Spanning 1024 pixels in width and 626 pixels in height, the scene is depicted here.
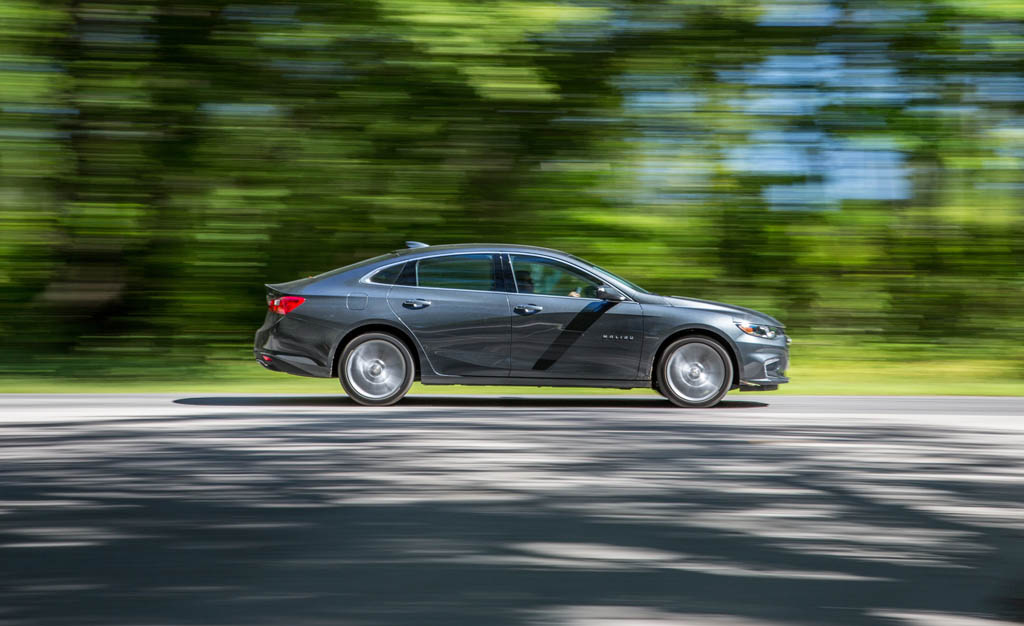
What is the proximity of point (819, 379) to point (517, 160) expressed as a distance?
5.16 m

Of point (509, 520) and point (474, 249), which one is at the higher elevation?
point (474, 249)

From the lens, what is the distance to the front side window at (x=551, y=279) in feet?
38.2

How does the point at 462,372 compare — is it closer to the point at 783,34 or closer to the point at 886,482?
the point at 886,482

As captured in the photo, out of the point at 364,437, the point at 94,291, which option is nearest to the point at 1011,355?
→ the point at 364,437

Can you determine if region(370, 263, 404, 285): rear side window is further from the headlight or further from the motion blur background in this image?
the motion blur background

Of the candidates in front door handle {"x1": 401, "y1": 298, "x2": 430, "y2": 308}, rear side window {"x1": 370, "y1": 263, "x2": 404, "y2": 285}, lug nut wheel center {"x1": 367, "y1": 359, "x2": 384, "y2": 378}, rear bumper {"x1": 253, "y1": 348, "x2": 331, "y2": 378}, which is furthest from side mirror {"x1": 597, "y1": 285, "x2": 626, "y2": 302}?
rear bumper {"x1": 253, "y1": 348, "x2": 331, "y2": 378}

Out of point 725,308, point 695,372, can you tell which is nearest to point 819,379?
point 725,308

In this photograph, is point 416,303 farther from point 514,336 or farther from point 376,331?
point 514,336

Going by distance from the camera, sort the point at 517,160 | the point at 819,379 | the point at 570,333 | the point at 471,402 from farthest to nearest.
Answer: the point at 517,160, the point at 819,379, the point at 471,402, the point at 570,333

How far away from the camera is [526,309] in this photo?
1151 cm

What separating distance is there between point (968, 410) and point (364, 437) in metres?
6.01

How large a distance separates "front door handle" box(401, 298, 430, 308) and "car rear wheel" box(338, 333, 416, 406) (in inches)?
13.3

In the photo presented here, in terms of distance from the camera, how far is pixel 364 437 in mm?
9438

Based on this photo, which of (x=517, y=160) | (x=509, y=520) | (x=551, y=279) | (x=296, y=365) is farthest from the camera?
(x=517, y=160)
